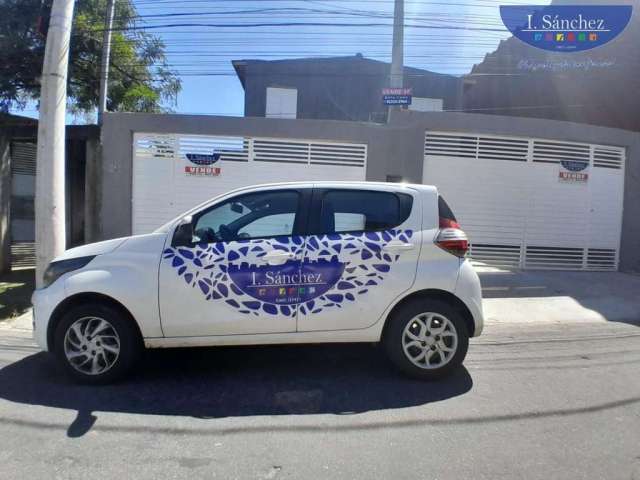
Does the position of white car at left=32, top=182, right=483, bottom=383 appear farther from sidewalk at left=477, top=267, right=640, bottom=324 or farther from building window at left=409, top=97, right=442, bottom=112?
building window at left=409, top=97, right=442, bottom=112

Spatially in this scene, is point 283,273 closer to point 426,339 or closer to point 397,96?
point 426,339

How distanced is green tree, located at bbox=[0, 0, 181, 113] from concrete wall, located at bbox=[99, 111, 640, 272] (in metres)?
3.45

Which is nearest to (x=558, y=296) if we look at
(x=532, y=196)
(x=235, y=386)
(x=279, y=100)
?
(x=532, y=196)

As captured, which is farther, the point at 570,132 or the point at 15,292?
the point at 570,132

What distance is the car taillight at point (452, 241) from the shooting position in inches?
172

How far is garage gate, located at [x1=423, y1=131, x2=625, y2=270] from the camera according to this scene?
10.2m

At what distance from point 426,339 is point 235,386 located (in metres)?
1.73

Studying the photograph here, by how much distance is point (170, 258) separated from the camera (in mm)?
4223

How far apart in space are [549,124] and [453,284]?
7.54 metres

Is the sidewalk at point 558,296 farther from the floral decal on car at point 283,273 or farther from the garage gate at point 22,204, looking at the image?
the garage gate at point 22,204

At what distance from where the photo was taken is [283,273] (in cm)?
423

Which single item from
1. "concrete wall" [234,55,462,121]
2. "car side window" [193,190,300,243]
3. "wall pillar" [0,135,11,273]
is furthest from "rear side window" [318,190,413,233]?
"concrete wall" [234,55,462,121]

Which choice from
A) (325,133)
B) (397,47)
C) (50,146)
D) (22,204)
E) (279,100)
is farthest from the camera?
(279,100)

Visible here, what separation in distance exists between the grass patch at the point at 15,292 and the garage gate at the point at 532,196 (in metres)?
7.56
